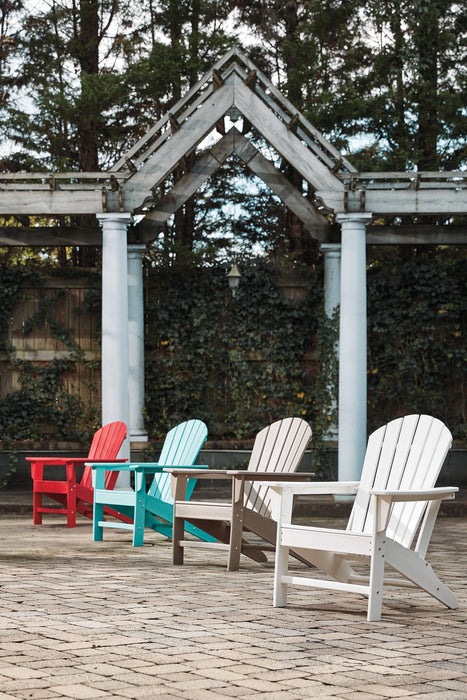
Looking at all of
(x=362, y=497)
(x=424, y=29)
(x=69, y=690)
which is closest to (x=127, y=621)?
(x=69, y=690)

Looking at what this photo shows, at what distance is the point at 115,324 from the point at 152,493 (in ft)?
9.36

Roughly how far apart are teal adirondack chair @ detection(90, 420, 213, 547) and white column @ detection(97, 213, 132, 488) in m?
2.31

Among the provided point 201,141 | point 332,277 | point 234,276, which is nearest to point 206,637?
point 201,141

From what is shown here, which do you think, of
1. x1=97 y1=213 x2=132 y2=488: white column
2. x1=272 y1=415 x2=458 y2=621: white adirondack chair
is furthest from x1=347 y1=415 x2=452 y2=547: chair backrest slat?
x1=97 y1=213 x2=132 y2=488: white column

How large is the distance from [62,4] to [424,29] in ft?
18.6

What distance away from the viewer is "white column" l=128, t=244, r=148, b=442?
11.1 m

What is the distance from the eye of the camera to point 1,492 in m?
11.0

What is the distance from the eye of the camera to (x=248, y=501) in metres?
6.43

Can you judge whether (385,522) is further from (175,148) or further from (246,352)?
(246,352)

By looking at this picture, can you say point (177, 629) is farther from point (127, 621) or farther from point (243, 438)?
point (243, 438)

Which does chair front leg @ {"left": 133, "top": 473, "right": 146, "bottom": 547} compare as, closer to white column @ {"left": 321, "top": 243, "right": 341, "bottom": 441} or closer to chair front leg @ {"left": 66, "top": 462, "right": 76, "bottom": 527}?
chair front leg @ {"left": 66, "top": 462, "right": 76, "bottom": 527}

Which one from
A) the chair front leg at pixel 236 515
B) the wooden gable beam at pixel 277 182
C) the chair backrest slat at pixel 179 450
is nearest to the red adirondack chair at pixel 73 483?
the chair backrest slat at pixel 179 450

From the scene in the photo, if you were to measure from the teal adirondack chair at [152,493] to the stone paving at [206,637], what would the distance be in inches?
29.1

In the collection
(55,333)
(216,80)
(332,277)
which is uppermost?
(216,80)
